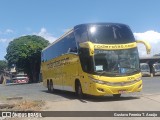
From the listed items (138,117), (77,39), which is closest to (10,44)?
(77,39)

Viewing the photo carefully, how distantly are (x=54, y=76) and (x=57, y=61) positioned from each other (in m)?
1.97

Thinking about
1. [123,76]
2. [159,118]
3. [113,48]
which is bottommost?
[159,118]

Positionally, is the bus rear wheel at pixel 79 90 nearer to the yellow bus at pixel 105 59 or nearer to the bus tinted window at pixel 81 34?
the yellow bus at pixel 105 59

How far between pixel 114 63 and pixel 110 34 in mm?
1513

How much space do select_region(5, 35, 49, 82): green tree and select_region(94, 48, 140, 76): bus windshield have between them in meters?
49.7

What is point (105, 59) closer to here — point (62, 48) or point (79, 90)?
point (79, 90)

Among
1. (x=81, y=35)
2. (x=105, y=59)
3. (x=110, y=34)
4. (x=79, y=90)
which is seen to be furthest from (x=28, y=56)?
(x=105, y=59)

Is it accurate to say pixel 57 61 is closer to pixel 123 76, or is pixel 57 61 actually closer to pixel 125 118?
pixel 123 76

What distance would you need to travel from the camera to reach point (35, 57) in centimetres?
6725

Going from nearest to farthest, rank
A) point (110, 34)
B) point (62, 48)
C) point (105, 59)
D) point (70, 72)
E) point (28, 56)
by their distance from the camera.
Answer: point (105, 59) < point (110, 34) < point (70, 72) < point (62, 48) < point (28, 56)

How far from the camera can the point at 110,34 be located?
1862 centimetres

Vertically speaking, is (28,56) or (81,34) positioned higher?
(28,56)

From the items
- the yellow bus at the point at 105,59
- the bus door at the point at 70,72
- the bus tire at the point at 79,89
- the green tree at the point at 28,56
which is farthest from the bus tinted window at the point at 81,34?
the green tree at the point at 28,56

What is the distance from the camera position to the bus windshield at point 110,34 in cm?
1842
